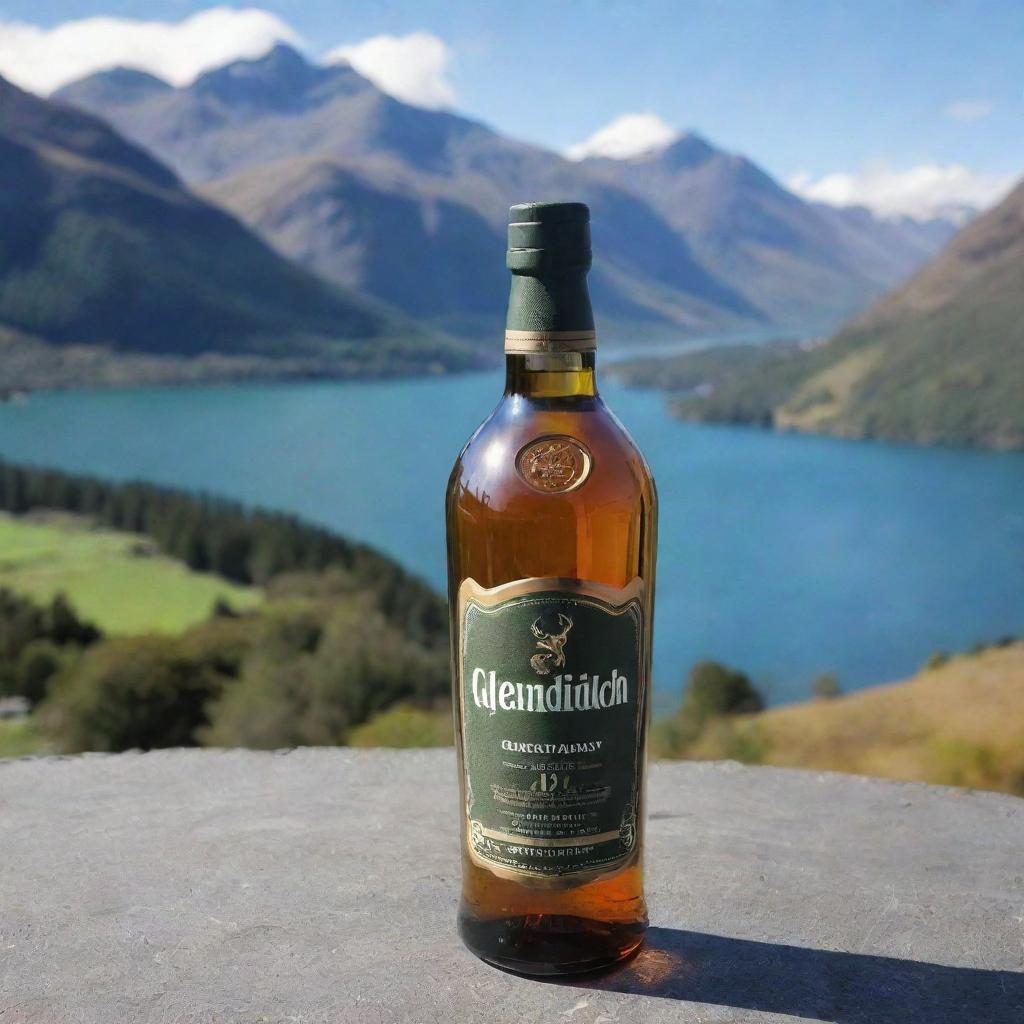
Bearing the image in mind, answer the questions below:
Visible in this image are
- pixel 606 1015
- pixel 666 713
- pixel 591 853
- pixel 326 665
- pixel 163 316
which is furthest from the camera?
pixel 163 316

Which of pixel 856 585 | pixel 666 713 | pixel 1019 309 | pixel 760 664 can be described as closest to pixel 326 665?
pixel 666 713

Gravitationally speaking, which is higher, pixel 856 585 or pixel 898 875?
pixel 898 875

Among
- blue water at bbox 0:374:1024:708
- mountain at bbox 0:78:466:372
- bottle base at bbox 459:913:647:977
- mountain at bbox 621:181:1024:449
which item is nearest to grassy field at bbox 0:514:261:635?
blue water at bbox 0:374:1024:708

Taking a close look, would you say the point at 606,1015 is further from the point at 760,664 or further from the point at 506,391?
the point at 760,664

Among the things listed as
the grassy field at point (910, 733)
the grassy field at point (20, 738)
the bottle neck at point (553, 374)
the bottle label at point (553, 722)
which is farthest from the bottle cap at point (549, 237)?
the grassy field at point (20, 738)

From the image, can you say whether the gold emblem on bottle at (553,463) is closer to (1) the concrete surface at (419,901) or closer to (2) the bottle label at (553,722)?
(2) the bottle label at (553,722)

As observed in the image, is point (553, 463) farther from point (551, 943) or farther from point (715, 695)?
point (715, 695)

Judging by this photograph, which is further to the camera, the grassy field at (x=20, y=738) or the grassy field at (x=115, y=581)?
the grassy field at (x=115, y=581)
